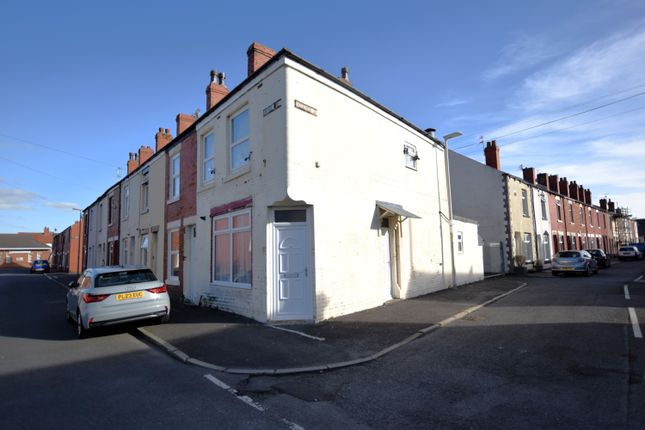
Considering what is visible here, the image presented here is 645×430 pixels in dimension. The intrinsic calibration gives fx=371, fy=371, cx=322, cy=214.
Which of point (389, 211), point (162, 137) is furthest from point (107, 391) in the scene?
point (162, 137)

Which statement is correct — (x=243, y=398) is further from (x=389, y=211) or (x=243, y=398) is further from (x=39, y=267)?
(x=39, y=267)

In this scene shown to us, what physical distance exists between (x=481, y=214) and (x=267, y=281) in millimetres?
20227

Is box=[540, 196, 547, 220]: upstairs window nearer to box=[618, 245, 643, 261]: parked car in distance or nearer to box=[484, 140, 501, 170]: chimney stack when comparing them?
box=[484, 140, 501, 170]: chimney stack

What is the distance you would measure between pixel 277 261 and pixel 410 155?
7475 millimetres

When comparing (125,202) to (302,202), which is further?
(125,202)

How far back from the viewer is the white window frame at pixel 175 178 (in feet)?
47.7

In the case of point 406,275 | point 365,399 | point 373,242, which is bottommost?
point 365,399

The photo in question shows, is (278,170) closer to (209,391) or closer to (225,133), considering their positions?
(225,133)

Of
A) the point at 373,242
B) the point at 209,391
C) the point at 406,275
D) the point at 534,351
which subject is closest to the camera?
A: the point at 209,391

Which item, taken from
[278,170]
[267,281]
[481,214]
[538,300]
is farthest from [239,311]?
[481,214]

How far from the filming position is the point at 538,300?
38.0ft

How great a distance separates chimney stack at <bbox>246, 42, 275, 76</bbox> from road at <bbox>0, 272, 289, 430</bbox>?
25.4 feet

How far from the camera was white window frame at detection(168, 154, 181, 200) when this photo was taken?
573 inches

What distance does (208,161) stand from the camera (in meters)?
12.5
